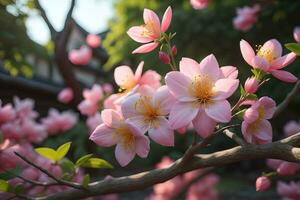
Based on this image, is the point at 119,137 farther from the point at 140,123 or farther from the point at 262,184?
the point at 262,184

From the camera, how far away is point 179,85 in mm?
1000

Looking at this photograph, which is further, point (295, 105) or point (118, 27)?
point (118, 27)

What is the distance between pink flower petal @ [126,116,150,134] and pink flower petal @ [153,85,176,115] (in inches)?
1.9

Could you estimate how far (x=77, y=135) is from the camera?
5.18 m

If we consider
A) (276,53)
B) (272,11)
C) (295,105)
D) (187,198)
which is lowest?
(187,198)

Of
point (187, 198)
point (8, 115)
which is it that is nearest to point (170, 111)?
point (8, 115)

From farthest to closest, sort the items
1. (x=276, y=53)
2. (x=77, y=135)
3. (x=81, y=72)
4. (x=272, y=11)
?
(x=81, y=72) < (x=77, y=135) < (x=272, y=11) < (x=276, y=53)

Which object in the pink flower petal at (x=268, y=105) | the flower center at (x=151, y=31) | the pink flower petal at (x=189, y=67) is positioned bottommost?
the pink flower petal at (x=268, y=105)

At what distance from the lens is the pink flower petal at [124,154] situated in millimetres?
1102

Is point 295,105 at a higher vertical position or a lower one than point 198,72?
lower

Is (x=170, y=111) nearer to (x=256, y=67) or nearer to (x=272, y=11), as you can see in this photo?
(x=256, y=67)

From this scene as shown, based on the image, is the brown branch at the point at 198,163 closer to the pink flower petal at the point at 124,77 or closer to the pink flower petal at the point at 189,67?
the pink flower petal at the point at 189,67

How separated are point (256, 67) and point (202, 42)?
431 centimetres

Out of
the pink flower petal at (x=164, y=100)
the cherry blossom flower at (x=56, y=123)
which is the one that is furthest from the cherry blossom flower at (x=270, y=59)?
the cherry blossom flower at (x=56, y=123)
